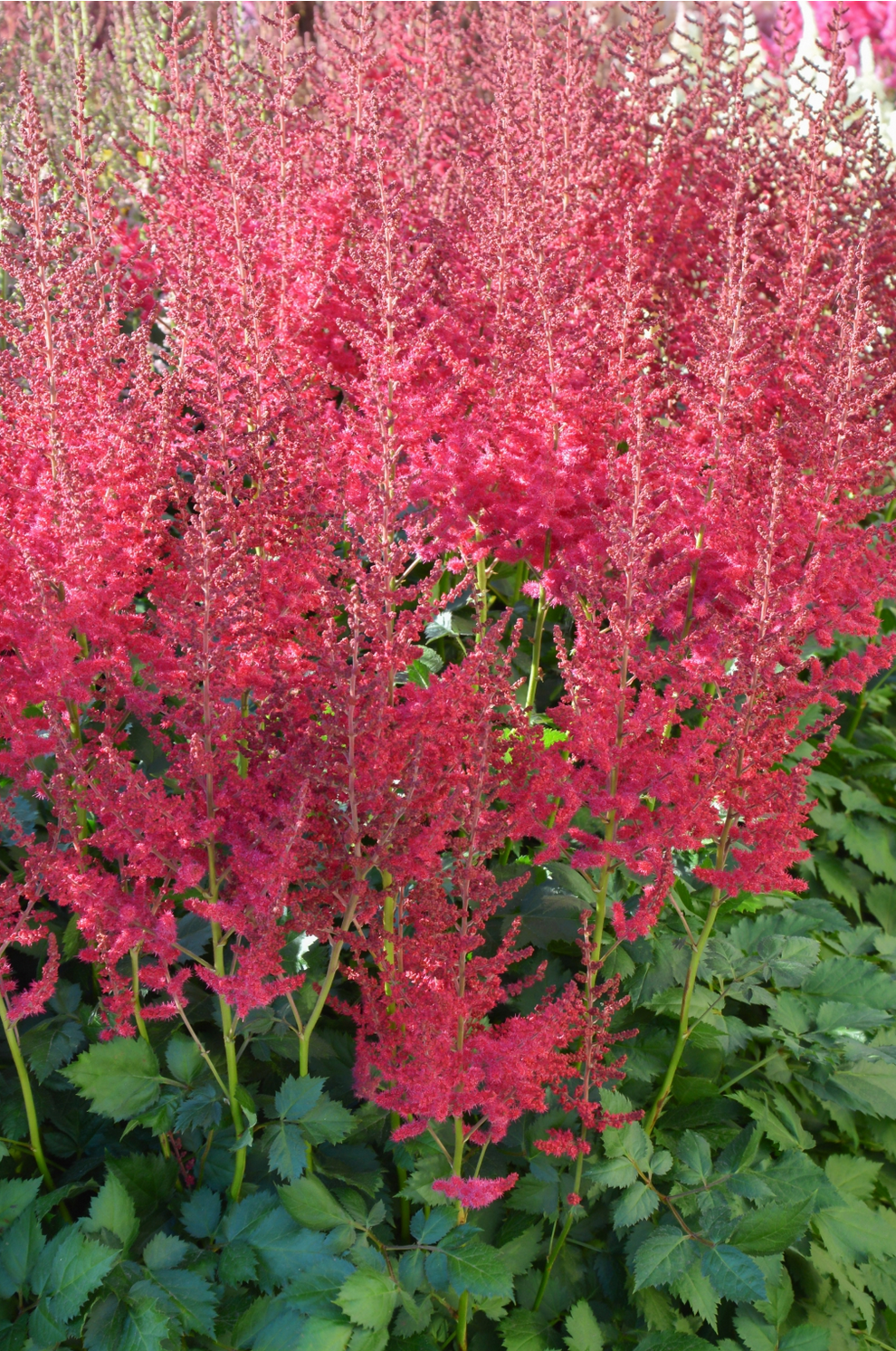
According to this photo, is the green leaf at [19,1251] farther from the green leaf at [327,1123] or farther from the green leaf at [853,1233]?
the green leaf at [853,1233]

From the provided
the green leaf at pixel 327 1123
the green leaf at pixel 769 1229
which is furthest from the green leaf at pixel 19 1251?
the green leaf at pixel 769 1229

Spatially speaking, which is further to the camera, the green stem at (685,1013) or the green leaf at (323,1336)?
the green stem at (685,1013)

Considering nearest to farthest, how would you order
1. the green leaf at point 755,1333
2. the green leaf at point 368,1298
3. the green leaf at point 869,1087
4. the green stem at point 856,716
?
the green leaf at point 368,1298, the green leaf at point 755,1333, the green leaf at point 869,1087, the green stem at point 856,716

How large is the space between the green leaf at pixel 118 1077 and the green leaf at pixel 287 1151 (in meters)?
0.25

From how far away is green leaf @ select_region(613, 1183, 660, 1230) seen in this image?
1.91 meters

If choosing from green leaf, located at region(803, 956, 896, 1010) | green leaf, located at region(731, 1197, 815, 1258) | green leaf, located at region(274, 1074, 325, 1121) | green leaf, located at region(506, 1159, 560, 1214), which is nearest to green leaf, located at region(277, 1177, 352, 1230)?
green leaf, located at region(274, 1074, 325, 1121)

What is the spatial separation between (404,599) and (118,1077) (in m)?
1.01

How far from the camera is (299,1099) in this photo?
1895 mm

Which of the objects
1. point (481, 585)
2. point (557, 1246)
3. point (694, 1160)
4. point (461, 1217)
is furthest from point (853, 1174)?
point (481, 585)

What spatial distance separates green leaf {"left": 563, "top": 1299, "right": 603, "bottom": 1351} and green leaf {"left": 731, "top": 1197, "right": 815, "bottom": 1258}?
0.97 feet

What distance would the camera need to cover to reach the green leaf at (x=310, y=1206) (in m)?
1.85

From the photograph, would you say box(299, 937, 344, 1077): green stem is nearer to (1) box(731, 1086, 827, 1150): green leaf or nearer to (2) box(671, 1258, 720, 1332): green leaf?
(2) box(671, 1258, 720, 1332): green leaf

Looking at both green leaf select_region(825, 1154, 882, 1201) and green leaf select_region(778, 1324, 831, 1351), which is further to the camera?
green leaf select_region(825, 1154, 882, 1201)

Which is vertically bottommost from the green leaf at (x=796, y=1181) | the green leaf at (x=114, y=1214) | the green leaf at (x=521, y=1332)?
the green leaf at (x=521, y=1332)
